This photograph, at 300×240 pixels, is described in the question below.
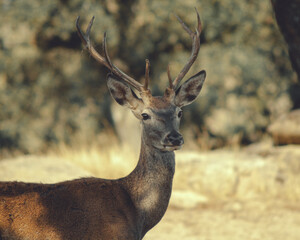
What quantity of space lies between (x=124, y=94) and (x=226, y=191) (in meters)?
4.31

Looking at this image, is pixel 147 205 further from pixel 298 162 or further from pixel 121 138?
pixel 121 138

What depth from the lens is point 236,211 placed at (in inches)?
284

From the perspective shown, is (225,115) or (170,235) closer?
(170,235)

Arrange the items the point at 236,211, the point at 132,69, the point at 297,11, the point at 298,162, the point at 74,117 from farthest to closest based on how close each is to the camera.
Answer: the point at 74,117, the point at 132,69, the point at 298,162, the point at 236,211, the point at 297,11

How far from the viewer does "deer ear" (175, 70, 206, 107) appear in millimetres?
4441

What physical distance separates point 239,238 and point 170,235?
0.91 m

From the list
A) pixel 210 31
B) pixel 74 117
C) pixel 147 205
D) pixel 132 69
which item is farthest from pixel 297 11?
pixel 74 117

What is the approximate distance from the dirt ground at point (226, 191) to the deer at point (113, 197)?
218 cm

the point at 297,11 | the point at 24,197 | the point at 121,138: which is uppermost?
the point at 297,11

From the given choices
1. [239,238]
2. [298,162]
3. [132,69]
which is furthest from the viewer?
[132,69]

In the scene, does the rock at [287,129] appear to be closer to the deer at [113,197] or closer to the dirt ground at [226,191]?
the dirt ground at [226,191]

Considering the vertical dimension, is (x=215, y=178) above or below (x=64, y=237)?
below

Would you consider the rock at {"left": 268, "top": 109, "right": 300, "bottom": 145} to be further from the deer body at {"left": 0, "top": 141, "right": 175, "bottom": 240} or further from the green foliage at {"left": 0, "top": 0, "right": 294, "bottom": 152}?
the deer body at {"left": 0, "top": 141, "right": 175, "bottom": 240}

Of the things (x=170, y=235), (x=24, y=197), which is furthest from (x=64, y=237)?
(x=170, y=235)
